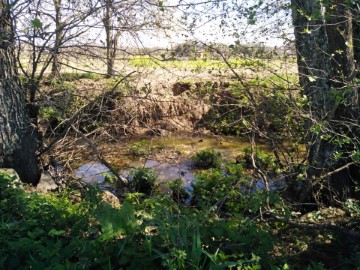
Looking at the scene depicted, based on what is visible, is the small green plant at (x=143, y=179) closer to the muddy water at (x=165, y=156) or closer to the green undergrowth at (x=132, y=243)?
the muddy water at (x=165, y=156)

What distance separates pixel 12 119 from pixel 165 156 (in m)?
4.39

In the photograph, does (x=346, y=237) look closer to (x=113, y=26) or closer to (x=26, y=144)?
(x=113, y=26)

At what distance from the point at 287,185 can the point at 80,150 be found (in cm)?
371

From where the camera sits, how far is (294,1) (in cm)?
590

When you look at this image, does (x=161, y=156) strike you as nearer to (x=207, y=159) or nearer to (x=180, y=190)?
(x=207, y=159)

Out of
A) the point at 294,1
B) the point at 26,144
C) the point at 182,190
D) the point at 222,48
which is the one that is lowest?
the point at 182,190

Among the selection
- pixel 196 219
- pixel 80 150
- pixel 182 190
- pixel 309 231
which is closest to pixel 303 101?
pixel 309 231

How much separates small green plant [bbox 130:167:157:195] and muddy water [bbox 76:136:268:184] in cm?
24

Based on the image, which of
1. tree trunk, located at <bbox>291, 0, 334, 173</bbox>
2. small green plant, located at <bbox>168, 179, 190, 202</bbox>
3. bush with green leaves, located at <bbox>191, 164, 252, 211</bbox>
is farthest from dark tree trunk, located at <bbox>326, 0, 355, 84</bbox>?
Answer: small green plant, located at <bbox>168, 179, 190, 202</bbox>

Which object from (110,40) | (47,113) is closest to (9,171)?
(47,113)

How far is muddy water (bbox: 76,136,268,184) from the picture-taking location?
798 centimetres

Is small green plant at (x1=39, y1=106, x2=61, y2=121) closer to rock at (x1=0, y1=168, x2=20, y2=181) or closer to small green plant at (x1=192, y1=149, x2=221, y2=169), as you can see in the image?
rock at (x1=0, y1=168, x2=20, y2=181)

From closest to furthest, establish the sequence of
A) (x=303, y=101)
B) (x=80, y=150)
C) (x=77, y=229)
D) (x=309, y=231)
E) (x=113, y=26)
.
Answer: (x=77, y=229), (x=309, y=231), (x=303, y=101), (x=113, y=26), (x=80, y=150)

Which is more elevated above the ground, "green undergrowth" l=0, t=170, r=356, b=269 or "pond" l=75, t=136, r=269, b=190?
"green undergrowth" l=0, t=170, r=356, b=269
